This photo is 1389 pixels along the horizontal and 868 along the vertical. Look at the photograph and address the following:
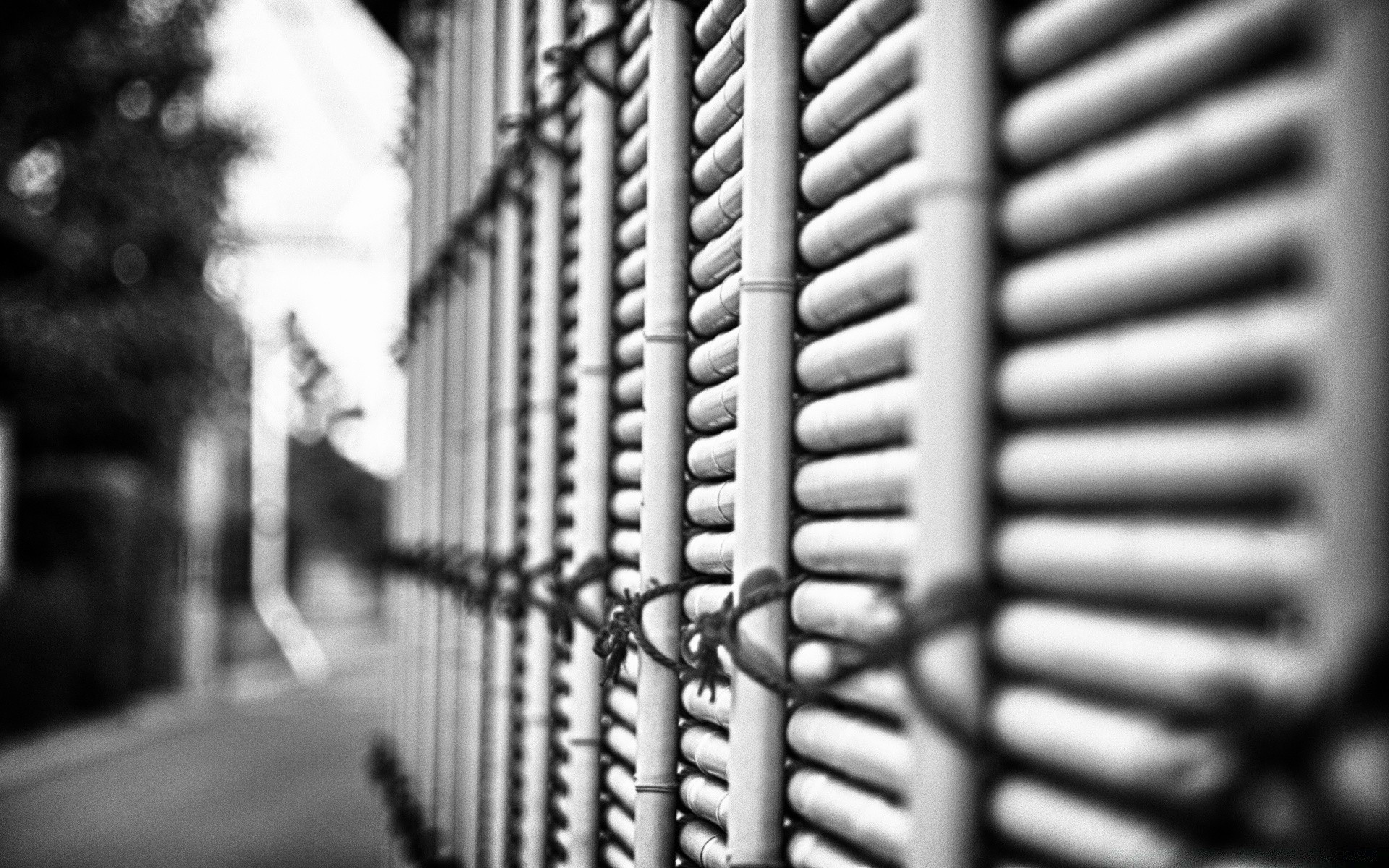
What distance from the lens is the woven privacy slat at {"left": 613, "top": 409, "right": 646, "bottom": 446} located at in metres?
3.29

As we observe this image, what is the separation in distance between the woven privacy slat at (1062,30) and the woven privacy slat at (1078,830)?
0.71 meters

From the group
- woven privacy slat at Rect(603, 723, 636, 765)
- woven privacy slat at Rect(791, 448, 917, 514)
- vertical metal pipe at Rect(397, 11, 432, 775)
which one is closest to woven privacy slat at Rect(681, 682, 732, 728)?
woven privacy slat at Rect(603, 723, 636, 765)

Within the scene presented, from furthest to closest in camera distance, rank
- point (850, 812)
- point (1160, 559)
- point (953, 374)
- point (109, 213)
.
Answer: point (109, 213)
point (850, 812)
point (953, 374)
point (1160, 559)

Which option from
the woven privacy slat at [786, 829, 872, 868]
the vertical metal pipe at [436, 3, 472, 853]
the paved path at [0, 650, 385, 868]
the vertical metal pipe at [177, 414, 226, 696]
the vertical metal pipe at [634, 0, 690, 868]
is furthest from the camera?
the vertical metal pipe at [177, 414, 226, 696]

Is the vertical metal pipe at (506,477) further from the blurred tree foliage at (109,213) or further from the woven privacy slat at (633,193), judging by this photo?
the blurred tree foliage at (109,213)

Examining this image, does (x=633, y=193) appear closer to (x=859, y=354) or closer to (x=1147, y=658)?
(x=859, y=354)

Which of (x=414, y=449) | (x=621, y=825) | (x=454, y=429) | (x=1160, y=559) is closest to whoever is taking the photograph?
(x=1160, y=559)

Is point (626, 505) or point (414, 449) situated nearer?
Result: point (626, 505)

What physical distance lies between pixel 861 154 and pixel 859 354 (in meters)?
0.27

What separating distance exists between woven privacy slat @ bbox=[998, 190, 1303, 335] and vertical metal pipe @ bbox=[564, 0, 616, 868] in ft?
6.27

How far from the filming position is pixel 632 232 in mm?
3375

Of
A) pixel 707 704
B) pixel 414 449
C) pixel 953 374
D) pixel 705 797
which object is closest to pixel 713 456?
pixel 707 704

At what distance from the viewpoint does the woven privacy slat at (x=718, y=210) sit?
2.65m

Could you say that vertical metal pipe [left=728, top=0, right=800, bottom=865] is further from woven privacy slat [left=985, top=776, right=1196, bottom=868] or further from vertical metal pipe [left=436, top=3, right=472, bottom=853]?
vertical metal pipe [left=436, top=3, right=472, bottom=853]
